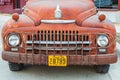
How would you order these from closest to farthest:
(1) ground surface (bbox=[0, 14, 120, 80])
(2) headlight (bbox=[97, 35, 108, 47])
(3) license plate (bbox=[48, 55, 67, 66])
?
(3) license plate (bbox=[48, 55, 67, 66]), (2) headlight (bbox=[97, 35, 108, 47]), (1) ground surface (bbox=[0, 14, 120, 80])

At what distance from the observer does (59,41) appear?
234 inches

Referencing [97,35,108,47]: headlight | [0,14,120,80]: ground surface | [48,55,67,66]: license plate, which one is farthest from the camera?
[0,14,120,80]: ground surface

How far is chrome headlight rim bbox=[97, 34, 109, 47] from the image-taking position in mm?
6008

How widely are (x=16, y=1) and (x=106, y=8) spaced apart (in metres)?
4.42

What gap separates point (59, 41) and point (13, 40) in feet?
2.66

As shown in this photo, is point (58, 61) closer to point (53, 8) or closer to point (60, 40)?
point (60, 40)

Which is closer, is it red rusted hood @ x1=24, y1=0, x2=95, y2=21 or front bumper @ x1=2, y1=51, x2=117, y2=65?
front bumper @ x1=2, y1=51, x2=117, y2=65

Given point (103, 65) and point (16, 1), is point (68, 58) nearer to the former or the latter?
point (103, 65)

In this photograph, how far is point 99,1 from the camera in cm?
1616

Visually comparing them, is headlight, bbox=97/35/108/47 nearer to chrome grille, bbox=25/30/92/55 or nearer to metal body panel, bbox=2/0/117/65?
metal body panel, bbox=2/0/117/65

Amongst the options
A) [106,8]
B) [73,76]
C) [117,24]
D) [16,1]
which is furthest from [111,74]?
[16,1]

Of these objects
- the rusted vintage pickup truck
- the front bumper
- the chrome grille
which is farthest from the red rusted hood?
the front bumper

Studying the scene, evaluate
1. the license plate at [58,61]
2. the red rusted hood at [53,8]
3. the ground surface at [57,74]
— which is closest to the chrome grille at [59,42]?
the license plate at [58,61]

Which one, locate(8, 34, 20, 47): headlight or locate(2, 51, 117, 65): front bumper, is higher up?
locate(8, 34, 20, 47): headlight
